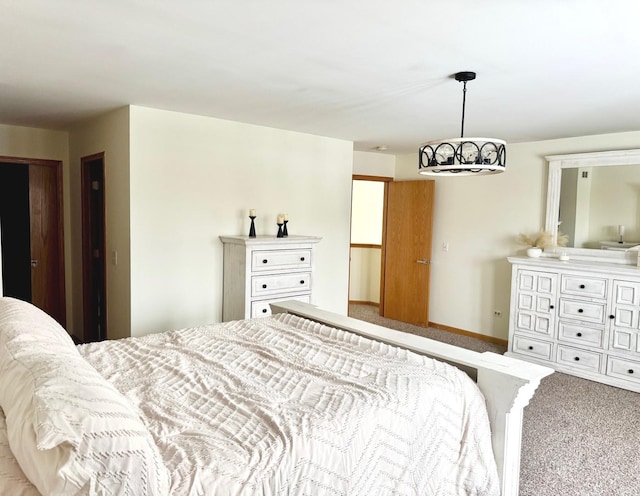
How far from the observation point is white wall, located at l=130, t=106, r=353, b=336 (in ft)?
12.4

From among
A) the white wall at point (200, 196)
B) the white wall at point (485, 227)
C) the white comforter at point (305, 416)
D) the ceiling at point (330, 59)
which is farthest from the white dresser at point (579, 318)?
the white comforter at point (305, 416)

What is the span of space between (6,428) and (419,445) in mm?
1334

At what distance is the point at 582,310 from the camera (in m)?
4.19

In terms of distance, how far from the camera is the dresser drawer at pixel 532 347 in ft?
14.6

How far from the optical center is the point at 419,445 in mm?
1616

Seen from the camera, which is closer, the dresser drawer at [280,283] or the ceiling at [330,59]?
the ceiling at [330,59]

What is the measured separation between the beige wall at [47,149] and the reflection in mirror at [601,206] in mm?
5534

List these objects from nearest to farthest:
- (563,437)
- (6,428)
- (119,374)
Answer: (6,428)
(119,374)
(563,437)

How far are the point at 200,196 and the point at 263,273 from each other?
37.0 inches

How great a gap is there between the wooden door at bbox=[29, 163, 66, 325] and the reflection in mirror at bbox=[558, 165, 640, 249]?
5.62 m

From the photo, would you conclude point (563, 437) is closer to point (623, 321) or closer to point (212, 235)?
point (623, 321)

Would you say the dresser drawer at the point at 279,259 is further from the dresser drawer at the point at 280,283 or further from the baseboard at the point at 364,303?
the baseboard at the point at 364,303

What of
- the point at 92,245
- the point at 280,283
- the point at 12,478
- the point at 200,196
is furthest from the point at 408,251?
the point at 12,478

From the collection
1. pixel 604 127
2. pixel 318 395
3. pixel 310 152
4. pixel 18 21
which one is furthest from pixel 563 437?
pixel 18 21
